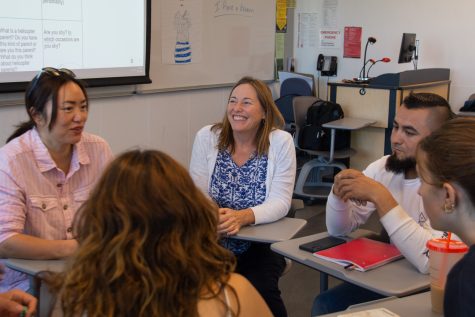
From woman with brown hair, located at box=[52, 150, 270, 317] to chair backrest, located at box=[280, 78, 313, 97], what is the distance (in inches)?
203

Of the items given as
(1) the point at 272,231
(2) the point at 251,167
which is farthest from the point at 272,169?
(1) the point at 272,231

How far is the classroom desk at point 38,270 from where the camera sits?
1819mm

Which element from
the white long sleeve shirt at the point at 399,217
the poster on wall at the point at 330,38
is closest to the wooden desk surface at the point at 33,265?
the white long sleeve shirt at the point at 399,217

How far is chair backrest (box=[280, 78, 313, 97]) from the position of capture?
6.11 m

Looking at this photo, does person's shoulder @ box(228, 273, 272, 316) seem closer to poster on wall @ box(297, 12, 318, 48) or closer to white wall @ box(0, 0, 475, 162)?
white wall @ box(0, 0, 475, 162)

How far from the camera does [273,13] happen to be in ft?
17.5

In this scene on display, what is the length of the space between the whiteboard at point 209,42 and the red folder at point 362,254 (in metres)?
2.44

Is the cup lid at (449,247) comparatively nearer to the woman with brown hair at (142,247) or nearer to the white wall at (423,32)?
the woman with brown hair at (142,247)

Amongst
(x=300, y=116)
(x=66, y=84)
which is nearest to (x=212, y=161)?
(x=66, y=84)

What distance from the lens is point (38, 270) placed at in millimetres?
1837

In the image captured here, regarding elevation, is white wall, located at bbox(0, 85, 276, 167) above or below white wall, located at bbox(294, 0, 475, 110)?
below

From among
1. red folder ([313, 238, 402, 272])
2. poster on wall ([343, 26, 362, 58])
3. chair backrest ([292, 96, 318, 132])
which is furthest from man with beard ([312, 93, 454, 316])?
poster on wall ([343, 26, 362, 58])

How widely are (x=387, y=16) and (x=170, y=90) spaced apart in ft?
11.9

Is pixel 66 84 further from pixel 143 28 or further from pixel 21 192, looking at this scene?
pixel 143 28
